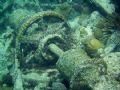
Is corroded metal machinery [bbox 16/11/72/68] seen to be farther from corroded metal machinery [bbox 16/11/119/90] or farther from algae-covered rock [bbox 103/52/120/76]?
algae-covered rock [bbox 103/52/120/76]

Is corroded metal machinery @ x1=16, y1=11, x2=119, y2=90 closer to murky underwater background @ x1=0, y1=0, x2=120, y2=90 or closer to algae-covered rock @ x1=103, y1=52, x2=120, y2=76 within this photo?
murky underwater background @ x1=0, y1=0, x2=120, y2=90

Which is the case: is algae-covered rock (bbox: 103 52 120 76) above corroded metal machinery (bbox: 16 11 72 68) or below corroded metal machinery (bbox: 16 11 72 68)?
below

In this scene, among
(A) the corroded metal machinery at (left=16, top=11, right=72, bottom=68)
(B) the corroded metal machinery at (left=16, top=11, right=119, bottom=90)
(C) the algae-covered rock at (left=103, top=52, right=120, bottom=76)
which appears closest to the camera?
(C) the algae-covered rock at (left=103, top=52, right=120, bottom=76)

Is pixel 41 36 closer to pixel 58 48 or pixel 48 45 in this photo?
pixel 48 45

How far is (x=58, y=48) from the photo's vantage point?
20.1ft

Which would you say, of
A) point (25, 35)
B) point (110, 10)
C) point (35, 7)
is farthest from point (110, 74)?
point (35, 7)

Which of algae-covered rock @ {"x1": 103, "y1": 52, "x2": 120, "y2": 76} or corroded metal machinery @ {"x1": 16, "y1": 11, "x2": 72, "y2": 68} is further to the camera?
corroded metal machinery @ {"x1": 16, "y1": 11, "x2": 72, "y2": 68}

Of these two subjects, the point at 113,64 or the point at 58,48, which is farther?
the point at 58,48

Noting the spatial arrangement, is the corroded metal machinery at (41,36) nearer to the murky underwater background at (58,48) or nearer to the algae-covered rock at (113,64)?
the murky underwater background at (58,48)

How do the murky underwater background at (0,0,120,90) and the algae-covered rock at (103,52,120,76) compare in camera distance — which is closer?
the algae-covered rock at (103,52,120,76)

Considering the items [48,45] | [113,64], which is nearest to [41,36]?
[48,45]

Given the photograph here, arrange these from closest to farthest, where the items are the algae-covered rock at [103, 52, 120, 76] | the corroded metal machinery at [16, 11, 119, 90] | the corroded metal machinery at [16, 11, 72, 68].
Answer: the algae-covered rock at [103, 52, 120, 76] < the corroded metal machinery at [16, 11, 119, 90] < the corroded metal machinery at [16, 11, 72, 68]

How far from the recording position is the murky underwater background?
5.06m

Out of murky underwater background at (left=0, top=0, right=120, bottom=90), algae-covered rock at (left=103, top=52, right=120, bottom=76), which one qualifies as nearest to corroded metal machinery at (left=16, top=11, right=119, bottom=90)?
murky underwater background at (left=0, top=0, right=120, bottom=90)
